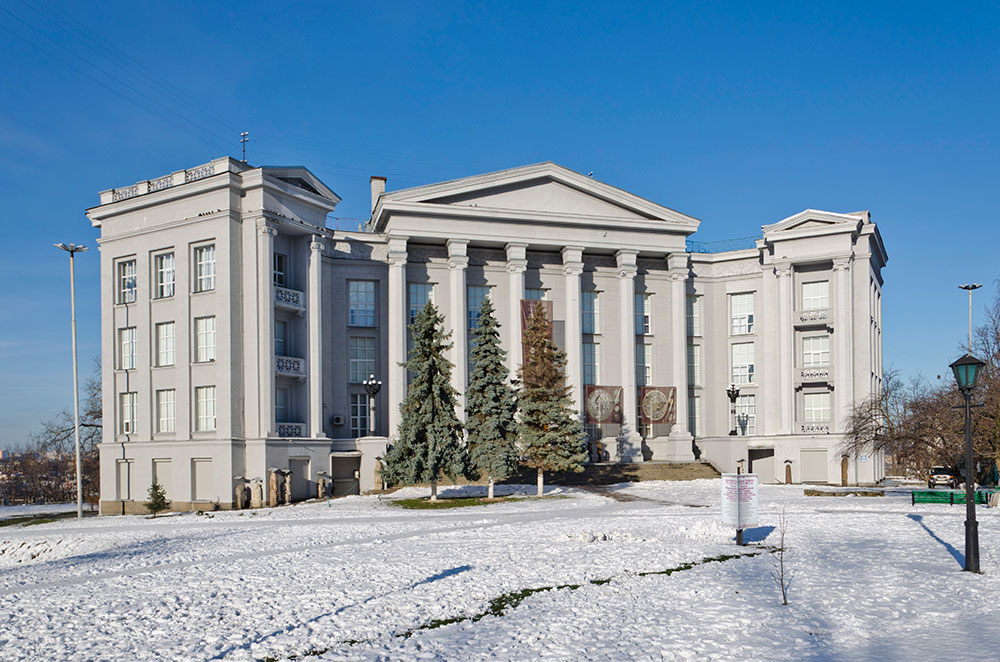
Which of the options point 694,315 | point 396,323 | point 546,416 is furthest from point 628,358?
point 396,323

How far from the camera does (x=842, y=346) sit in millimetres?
46875

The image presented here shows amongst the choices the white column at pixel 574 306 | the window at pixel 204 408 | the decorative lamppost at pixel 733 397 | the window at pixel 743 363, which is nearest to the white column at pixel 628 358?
the white column at pixel 574 306

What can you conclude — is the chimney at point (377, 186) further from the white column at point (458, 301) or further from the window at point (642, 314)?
the window at point (642, 314)

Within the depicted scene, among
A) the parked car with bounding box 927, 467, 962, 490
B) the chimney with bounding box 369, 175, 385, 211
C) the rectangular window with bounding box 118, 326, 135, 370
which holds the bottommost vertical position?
the parked car with bounding box 927, 467, 962, 490

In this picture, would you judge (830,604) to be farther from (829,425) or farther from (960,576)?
(829,425)

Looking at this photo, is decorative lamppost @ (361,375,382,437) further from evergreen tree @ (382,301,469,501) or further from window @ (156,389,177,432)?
window @ (156,389,177,432)

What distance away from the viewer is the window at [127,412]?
133 feet

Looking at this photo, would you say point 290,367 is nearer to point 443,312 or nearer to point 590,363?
point 443,312

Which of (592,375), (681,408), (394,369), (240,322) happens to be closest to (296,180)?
(240,322)

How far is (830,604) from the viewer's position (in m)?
12.8

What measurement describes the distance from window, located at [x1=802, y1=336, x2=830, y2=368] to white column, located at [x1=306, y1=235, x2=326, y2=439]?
26.9m

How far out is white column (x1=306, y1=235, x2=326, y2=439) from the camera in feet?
135

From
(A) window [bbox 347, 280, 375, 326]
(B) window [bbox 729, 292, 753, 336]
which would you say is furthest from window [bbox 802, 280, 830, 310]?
(A) window [bbox 347, 280, 375, 326]

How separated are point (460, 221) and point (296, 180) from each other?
9.21m
